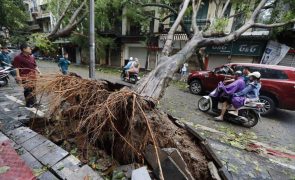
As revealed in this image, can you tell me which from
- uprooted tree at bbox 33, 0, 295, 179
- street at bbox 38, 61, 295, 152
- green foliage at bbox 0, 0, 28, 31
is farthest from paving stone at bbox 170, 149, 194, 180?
green foliage at bbox 0, 0, 28, 31

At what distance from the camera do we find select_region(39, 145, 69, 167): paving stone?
7.26 feet

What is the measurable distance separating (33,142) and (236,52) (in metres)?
14.9

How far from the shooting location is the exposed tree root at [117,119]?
91.7 inches

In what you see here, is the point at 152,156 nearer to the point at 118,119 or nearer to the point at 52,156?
the point at 118,119

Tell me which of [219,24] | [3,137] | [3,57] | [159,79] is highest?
[219,24]

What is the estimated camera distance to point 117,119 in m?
2.59

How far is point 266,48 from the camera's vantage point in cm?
1320

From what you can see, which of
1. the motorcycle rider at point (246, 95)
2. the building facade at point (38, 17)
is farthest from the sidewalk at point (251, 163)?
the building facade at point (38, 17)

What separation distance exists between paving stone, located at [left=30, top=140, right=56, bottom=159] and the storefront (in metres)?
14.2

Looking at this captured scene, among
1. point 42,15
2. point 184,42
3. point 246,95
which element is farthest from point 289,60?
point 42,15

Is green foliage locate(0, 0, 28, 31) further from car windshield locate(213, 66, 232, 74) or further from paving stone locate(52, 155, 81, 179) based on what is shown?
car windshield locate(213, 66, 232, 74)

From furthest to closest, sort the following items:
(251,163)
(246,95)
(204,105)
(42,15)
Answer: (42,15) → (204,105) → (246,95) → (251,163)

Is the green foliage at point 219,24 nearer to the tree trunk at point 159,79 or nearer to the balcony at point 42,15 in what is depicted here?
the tree trunk at point 159,79

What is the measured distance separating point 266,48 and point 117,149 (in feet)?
46.7
